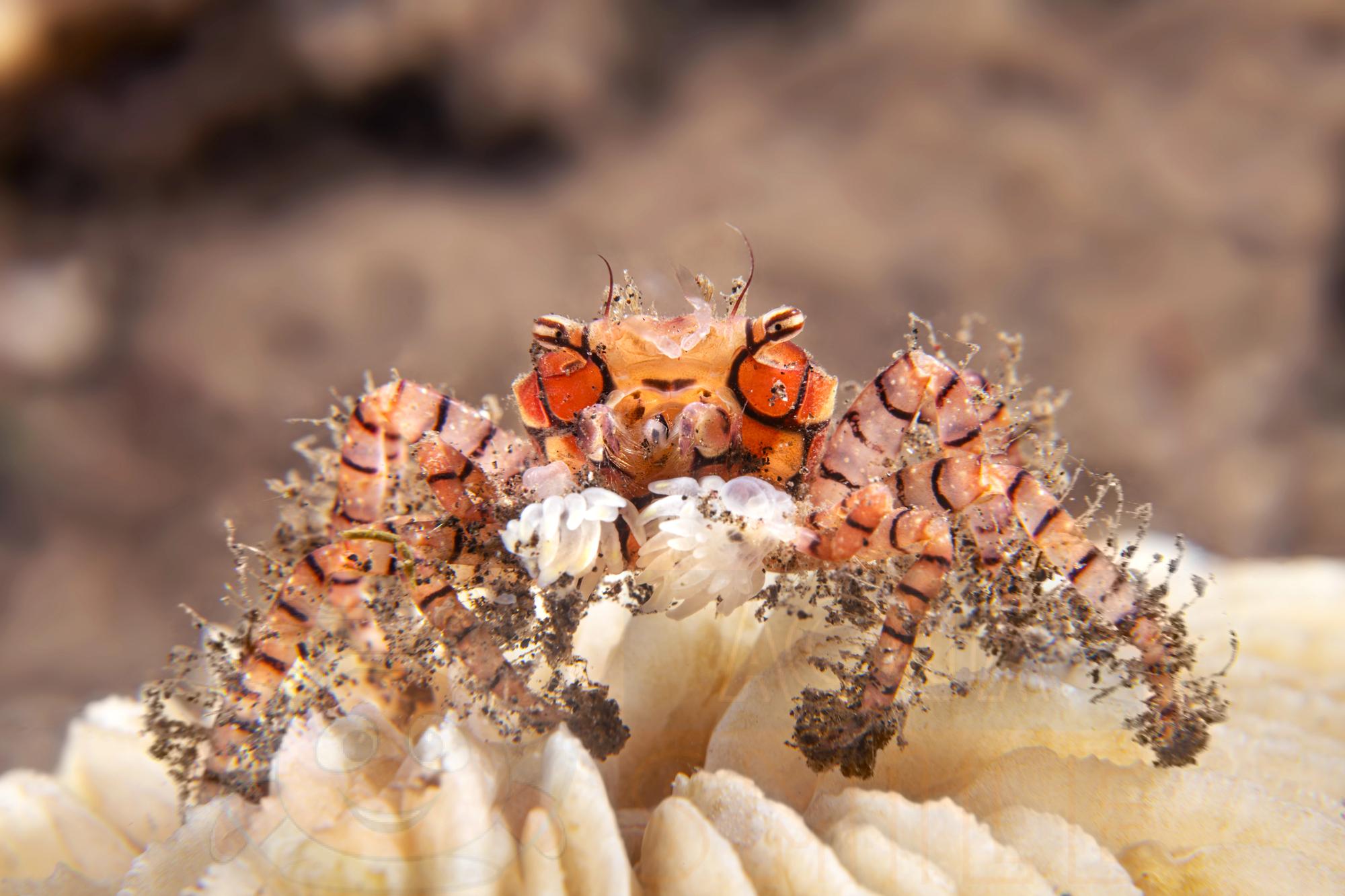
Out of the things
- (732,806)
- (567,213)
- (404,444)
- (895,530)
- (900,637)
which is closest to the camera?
(732,806)

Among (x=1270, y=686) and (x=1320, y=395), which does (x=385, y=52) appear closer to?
(x=1270, y=686)

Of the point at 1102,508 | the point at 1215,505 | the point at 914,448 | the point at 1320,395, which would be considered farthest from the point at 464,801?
the point at 1320,395

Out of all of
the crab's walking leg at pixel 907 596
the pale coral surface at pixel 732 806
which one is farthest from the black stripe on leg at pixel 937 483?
the pale coral surface at pixel 732 806

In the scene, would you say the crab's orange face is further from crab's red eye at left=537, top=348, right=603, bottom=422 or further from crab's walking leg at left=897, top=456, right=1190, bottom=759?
crab's walking leg at left=897, top=456, right=1190, bottom=759

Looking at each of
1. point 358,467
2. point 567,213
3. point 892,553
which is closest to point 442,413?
point 358,467

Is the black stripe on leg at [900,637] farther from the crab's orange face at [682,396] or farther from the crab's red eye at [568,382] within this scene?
the crab's red eye at [568,382]

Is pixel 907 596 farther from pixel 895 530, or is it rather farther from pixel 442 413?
pixel 442 413
